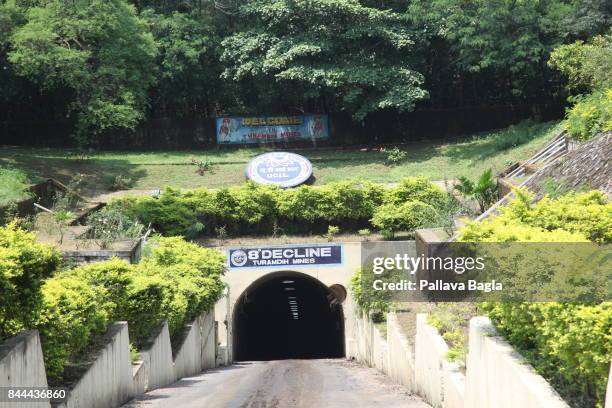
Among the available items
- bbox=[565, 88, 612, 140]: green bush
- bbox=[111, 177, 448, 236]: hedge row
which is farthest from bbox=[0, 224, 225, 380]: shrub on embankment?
bbox=[565, 88, 612, 140]: green bush

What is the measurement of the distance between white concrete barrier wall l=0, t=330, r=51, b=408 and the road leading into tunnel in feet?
12.7

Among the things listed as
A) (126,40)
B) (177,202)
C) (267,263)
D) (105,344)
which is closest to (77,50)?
(126,40)

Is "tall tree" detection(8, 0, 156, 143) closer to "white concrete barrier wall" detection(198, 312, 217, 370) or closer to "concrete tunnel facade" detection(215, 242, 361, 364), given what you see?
"concrete tunnel facade" detection(215, 242, 361, 364)

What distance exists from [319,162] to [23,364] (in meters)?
27.8

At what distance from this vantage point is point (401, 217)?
29188mm

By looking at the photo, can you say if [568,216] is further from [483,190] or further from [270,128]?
[270,128]

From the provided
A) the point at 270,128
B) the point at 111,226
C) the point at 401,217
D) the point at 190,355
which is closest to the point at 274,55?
the point at 270,128

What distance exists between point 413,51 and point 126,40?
12.0 m

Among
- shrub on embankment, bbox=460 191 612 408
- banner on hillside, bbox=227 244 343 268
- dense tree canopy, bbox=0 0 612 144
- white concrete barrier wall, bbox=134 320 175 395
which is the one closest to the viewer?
shrub on embankment, bbox=460 191 612 408

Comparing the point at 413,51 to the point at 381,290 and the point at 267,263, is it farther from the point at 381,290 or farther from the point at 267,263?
the point at 381,290

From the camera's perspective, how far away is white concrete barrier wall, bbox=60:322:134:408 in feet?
34.4

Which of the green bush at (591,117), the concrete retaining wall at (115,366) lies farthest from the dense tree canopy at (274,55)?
the concrete retaining wall at (115,366)

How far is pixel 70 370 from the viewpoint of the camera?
10.7 meters

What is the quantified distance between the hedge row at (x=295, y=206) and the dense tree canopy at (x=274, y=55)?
456 centimetres
